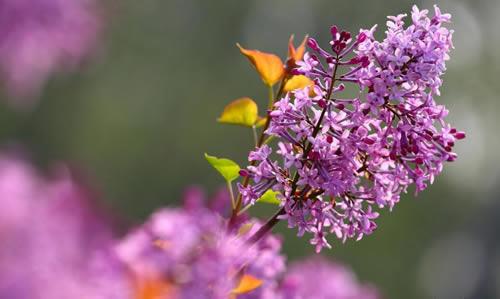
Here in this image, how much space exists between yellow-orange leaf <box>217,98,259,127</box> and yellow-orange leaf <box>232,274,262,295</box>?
0.19m

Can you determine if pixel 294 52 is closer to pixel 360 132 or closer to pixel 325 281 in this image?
pixel 360 132

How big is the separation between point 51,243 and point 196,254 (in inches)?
13.7

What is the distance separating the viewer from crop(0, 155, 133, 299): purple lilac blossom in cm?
83

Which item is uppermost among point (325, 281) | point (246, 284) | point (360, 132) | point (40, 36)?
point (40, 36)

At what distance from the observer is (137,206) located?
12023mm

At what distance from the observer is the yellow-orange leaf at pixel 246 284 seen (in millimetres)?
1237

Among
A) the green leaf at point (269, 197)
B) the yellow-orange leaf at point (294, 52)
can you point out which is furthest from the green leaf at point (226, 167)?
the yellow-orange leaf at point (294, 52)

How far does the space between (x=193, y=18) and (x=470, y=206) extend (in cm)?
442

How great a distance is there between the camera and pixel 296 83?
1.28 m

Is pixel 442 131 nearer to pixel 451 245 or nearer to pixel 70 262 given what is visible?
pixel 70 262

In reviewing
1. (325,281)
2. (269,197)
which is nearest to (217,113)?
(325,281)

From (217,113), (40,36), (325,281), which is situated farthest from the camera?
(217,113)

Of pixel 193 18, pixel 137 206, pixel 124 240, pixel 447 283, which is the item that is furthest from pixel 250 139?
pixel 124 240

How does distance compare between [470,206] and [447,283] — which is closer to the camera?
[447,283]
